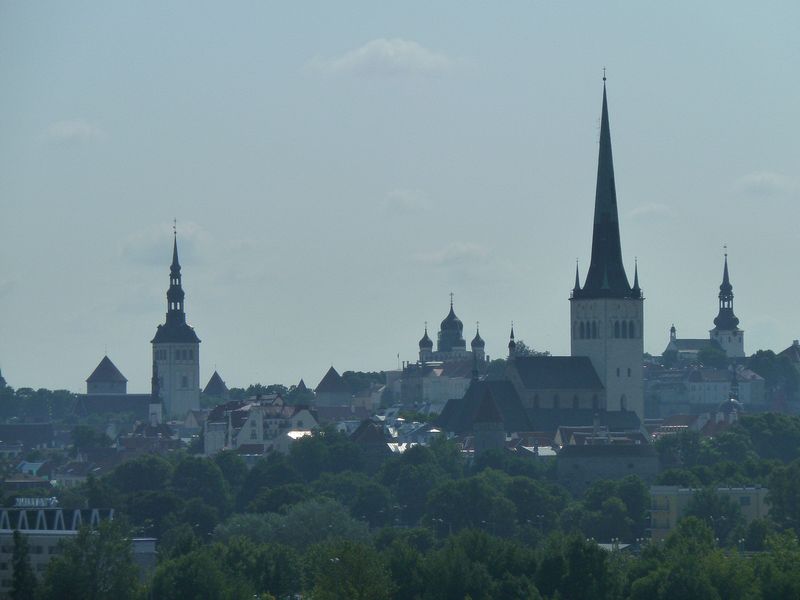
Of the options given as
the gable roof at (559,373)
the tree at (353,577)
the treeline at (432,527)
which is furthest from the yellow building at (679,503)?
the tree at (353,577)

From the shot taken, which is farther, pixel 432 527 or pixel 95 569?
pixel 432 527

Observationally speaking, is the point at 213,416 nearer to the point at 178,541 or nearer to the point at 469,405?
the point at 469,405

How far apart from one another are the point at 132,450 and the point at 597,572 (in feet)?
362

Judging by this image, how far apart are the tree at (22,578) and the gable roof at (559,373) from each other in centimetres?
8010

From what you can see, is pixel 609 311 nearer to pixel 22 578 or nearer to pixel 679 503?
pixel 679 503

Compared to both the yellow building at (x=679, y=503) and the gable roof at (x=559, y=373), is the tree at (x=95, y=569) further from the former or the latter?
the gable roof at (x=559, y=373)

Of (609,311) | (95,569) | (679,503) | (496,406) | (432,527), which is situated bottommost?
(95,569)

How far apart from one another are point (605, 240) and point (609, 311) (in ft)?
14.0

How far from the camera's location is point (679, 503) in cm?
13300

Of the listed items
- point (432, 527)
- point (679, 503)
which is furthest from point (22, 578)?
point (679, 503)

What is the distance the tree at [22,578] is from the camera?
90.6m

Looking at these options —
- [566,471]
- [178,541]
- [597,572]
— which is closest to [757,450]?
[566,471]

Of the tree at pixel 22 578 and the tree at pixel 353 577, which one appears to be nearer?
the tree at pixel 353 577

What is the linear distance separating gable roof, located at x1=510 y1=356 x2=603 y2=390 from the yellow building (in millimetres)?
33757
